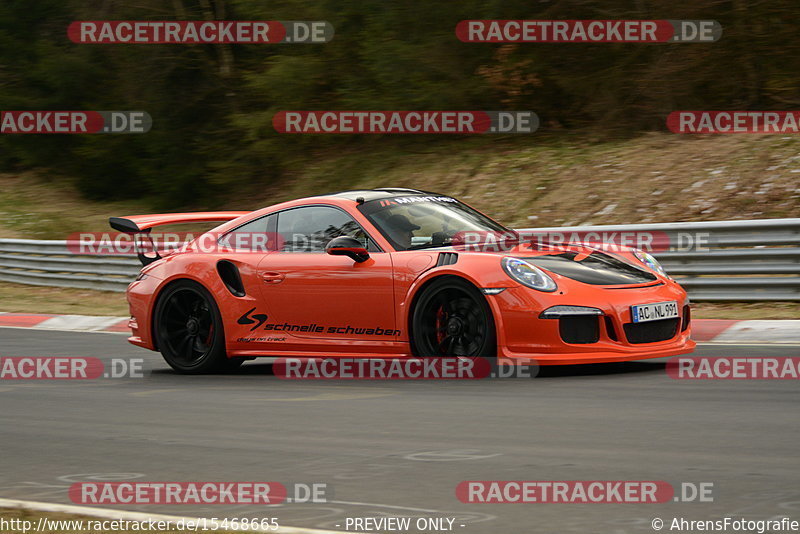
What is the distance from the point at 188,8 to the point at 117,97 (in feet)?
9.91

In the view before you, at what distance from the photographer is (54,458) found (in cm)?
598

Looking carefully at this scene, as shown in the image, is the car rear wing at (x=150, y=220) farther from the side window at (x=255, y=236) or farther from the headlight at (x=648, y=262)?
the headlight at (x=648, y=262)

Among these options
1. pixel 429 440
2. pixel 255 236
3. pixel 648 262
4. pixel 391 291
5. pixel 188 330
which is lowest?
pixel 429 440

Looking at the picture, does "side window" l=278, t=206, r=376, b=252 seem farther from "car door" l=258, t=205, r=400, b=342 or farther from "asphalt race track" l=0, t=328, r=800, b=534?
"asphalt race track" l=0, t=328, r=800, b=534

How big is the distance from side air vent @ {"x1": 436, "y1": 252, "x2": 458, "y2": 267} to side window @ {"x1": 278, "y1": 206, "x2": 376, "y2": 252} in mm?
763

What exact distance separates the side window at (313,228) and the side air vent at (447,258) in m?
0.76

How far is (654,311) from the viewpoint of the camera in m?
7.79

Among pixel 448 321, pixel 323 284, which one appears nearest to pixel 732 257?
pixel 448 321

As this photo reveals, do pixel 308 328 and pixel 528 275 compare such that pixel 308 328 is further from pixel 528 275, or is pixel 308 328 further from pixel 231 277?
pixel 528 275

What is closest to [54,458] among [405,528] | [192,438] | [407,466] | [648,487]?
[192,438]

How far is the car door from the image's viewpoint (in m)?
8.26

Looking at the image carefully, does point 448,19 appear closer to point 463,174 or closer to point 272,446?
point 463,174

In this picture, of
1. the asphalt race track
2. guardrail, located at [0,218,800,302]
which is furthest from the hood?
guardrail, located at [0,218,800,302]

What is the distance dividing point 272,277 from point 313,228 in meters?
0.47
